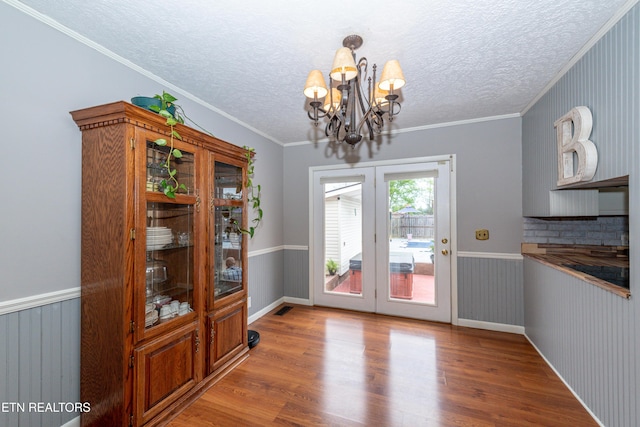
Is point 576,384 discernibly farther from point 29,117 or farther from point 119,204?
point 29,117

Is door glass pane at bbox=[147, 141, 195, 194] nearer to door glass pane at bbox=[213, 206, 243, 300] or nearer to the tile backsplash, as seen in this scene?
door glass pane at bbox=[213, 206, 243, 300]

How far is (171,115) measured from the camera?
1773 millimetres

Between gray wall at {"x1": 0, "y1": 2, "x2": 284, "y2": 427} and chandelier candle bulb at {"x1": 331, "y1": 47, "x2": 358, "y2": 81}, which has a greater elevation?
chandelier candle bulb at {"x1": 331, "y1": 47, "x2": 358, "y2": 81}

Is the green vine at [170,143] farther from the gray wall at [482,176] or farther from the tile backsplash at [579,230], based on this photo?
the tile backsplash at [579,230]

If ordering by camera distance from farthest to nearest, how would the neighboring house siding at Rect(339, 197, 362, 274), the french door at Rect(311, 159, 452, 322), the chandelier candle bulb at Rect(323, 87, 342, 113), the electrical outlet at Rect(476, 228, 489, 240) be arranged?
1. the neighboring house siding at Rect(339, 197, 362, 274)
2. the french door at Rect(311, 159, 452, 322)
3. the electrical outlet at Rect(476, 228, 489, 240)
4. the chandelier candle bulb at Rect(323, 87, 342, 113)

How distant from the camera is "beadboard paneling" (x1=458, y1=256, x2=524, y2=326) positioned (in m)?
3.00

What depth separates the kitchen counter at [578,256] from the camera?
6.50 ft

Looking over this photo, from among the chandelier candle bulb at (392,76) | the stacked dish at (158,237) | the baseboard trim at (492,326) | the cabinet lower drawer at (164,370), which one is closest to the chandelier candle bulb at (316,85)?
the chandelier candle bulb at (392,76)

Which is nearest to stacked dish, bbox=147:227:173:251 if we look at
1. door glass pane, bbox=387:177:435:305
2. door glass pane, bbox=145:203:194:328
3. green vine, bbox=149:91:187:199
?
door glass pane, bbox=145:203:194:328

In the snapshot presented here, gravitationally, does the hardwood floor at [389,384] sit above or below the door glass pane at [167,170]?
below

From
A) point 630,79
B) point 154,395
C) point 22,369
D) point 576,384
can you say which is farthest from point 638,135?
point 22,369

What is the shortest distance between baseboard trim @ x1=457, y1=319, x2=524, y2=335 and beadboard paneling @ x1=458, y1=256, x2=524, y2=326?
3 cm

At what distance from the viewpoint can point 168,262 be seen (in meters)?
1.89

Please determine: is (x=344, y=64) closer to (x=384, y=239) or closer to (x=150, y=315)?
(x=150, y=315)
